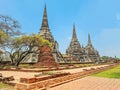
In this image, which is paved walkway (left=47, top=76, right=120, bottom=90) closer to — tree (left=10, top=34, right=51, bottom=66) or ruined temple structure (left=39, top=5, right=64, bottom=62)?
tree (left=10, top=34, right=51, bottom=66)

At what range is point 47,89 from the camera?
9234 millimetres

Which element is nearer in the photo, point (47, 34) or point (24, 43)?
point (24, 43)

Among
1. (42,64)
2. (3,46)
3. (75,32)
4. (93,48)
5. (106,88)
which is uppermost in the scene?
(75,32)

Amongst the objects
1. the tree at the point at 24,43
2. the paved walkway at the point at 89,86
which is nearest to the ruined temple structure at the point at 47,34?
the tree at the point at 24,43

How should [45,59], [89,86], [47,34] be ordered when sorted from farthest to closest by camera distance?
[47,34], [45,59], [89,86]

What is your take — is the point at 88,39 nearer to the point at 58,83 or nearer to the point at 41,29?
the point at 41,29

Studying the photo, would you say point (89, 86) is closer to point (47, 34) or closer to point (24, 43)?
point (24, 43)

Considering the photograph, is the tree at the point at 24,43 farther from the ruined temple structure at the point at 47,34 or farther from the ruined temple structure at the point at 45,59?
the ruined temple structure at the point at 47,34

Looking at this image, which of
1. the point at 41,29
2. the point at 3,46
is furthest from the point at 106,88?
the point at 41,29

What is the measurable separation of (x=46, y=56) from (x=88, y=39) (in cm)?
6964

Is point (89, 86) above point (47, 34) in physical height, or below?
below

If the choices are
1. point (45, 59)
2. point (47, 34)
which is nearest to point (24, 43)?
point (45, 59)

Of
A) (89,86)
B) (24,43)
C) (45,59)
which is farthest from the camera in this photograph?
(24,43)

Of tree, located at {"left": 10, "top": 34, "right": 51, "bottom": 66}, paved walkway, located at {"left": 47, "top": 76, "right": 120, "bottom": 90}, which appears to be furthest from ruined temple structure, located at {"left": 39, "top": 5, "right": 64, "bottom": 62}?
paved walkway, located at {"left": 47, "top": 76, "right": 120, "bottom": 90}
